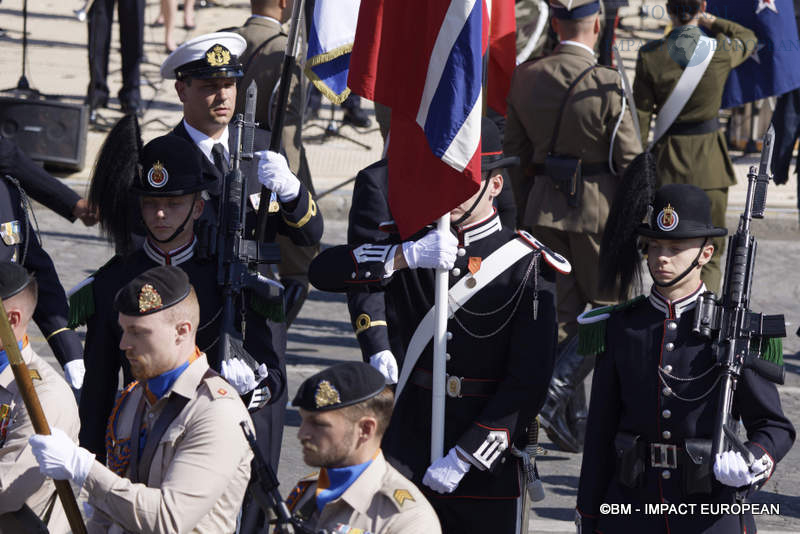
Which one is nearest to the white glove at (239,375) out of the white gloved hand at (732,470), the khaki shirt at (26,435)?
the khaki shirt at (26,435)

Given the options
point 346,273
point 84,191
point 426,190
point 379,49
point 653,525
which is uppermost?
point 379,49

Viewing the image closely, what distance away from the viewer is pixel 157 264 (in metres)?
5.88

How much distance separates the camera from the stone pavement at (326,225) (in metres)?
7.68

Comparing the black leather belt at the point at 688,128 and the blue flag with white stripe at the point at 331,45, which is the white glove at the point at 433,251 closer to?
the blue flag with white stripe at the point at 331,45

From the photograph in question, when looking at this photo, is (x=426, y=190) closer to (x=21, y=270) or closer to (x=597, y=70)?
(x=21, y=270)

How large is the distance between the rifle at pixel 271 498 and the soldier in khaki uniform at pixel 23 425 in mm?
1063

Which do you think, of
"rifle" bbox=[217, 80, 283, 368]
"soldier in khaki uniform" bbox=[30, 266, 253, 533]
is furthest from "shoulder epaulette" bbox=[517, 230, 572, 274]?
"soldier in khaki uniform" bbox=[30, 266, 253, 533]

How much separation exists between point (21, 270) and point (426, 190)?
1564 mm

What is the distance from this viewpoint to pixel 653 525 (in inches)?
210

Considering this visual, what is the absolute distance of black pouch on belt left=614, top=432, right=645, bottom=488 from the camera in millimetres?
5277

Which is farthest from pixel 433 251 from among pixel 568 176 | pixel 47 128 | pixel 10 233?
pixel 47 128

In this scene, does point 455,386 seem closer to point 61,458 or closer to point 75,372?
point 61,458

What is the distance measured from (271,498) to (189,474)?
0.99 ft

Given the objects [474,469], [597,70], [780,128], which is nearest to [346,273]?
[474,469]
